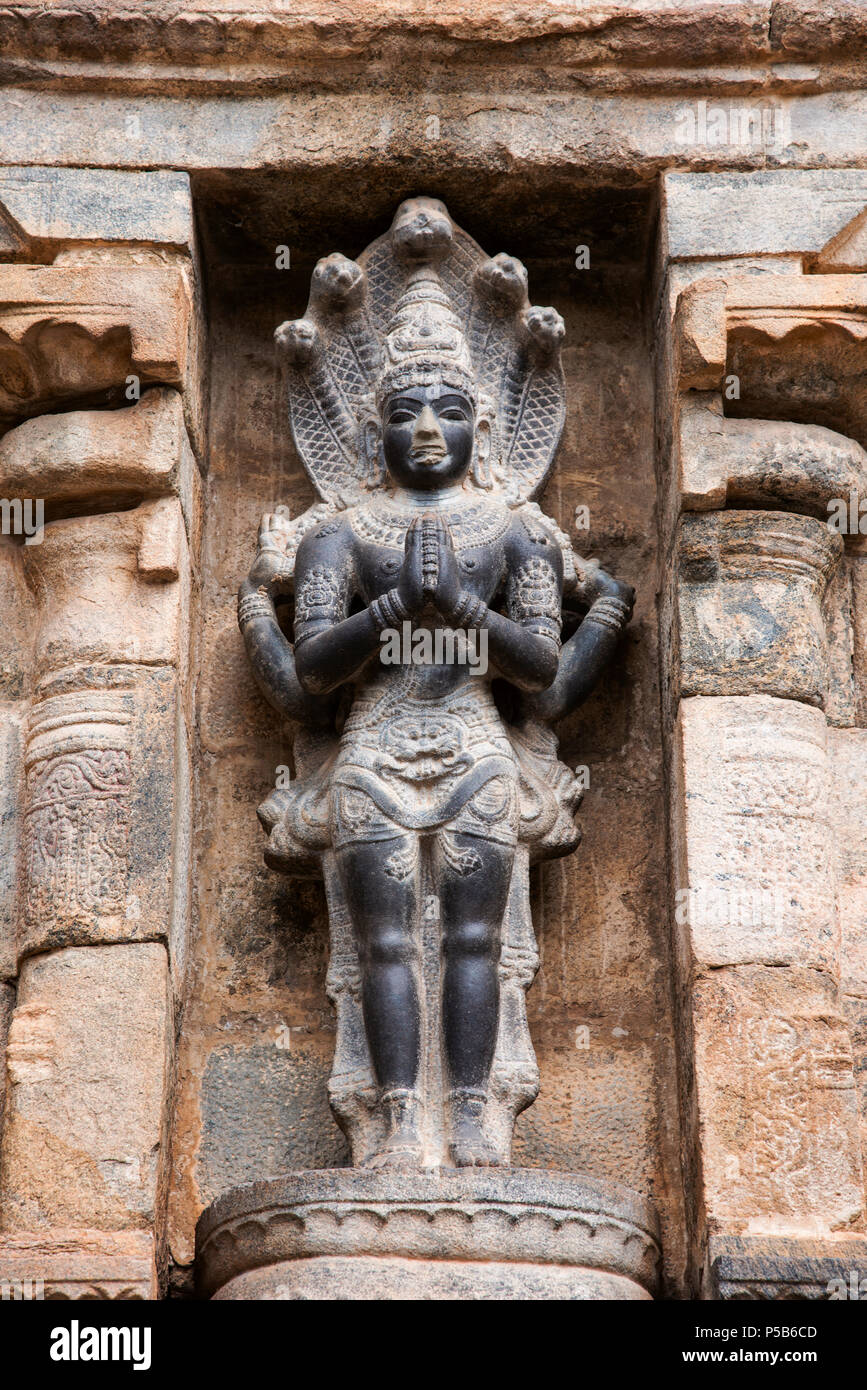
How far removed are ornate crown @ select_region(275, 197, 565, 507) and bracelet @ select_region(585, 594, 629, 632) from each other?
418 mm

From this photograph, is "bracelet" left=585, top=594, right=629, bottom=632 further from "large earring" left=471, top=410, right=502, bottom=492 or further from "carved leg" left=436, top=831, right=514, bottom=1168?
"carved leg" left=436, top=831, right=514, bottom=1168

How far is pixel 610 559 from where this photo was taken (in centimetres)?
670

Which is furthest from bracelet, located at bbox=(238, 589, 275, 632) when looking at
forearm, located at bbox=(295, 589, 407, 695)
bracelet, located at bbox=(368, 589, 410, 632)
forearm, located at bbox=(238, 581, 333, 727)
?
bracelet, located at bbox=(368, 589, 410, 632)

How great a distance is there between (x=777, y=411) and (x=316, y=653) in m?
1.65

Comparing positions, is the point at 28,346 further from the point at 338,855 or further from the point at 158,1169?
the point at 158,1169

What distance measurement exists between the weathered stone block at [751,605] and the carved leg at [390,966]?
1.02m

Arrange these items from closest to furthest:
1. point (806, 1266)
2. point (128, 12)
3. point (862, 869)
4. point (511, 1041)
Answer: point (806, 1266), point (511, 1041), point (862, 869), point (128, 12)

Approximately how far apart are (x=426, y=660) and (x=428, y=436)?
0.70 meters

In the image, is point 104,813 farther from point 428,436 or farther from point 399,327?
point 399,327

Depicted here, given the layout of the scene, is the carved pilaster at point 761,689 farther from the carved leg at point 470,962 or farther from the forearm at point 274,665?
the forearm at point 274,665

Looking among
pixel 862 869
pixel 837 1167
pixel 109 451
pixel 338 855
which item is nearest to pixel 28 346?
pixel 109 451

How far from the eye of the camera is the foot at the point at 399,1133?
543 cm

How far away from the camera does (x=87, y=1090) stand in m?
5.55

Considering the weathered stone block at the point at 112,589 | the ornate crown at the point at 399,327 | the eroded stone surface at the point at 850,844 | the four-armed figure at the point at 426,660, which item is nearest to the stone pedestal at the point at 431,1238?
the four-armed figure at the point at 426,660
